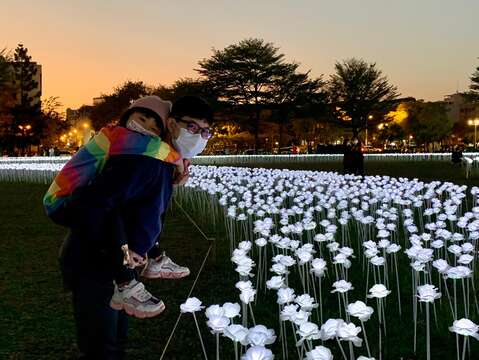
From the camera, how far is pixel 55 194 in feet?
10.1

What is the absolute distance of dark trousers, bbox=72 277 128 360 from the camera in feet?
10.2

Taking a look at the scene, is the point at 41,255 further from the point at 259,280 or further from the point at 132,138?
the point at 132,138

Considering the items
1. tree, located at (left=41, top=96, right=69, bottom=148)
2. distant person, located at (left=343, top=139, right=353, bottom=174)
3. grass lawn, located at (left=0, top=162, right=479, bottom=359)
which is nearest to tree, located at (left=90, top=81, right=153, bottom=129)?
tree, located at (left=41, top=96, right=69, bottom=148)

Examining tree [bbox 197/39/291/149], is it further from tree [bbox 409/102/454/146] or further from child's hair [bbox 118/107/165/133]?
child's hair [bbox 118/107/165/133]

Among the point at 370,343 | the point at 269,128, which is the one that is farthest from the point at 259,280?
the point at 269,128

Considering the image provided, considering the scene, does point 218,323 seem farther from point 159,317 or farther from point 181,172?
point 159,317

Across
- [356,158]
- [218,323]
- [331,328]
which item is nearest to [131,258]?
[218,323]

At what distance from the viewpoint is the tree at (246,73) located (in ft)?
217

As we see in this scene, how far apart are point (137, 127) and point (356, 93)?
236 ft

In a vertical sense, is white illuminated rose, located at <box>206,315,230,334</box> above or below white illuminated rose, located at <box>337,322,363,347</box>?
above

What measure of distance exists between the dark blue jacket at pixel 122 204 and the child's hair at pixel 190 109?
0.32m

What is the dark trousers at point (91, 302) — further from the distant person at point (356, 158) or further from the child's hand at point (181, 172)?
the distant person at point (356, 158)

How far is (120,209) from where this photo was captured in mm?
2939

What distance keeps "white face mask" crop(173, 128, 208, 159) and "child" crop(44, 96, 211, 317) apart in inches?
3.2
